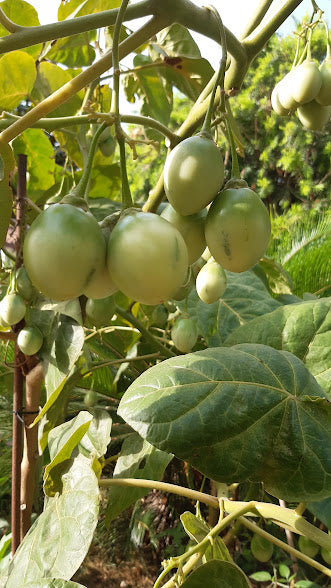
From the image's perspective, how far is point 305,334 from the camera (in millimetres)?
622

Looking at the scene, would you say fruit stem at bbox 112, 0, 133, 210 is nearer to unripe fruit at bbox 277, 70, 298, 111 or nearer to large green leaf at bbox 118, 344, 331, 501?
large green leaf at bbox 118, 344, 331, 501

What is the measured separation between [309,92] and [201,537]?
48cm

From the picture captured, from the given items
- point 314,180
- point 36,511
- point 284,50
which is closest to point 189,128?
point 36,511

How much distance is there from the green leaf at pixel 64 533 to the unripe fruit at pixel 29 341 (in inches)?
8.2

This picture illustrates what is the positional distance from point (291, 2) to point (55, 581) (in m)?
0.53

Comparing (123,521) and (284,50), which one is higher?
(284,50)

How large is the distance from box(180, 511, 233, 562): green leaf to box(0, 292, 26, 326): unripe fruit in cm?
38

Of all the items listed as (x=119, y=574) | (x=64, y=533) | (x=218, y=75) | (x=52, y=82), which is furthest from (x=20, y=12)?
(x=119, y=574)

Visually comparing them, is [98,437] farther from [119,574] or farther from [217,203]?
[119,574]

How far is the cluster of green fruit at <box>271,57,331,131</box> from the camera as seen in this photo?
1.81 ft

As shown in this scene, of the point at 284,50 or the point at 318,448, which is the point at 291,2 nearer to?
the point at 318,448

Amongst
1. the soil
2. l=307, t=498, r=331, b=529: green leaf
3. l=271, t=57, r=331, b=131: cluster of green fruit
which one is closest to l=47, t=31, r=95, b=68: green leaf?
l=271, t=57, r=331, b=131: cluster of green fruit

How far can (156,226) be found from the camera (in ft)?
1.02

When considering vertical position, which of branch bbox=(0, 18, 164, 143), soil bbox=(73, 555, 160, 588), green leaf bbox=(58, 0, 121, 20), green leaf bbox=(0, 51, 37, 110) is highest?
green leaf bbox=(58, 0, 121, 20)
